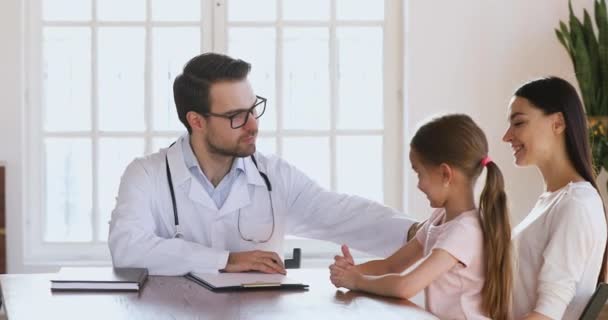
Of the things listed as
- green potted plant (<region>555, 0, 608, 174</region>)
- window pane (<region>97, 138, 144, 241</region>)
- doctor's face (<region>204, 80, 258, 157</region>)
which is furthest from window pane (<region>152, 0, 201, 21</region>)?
doctor's face (<region>204, 80, 258, 157</region>)

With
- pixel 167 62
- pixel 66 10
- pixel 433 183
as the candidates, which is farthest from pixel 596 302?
pixel 66 10

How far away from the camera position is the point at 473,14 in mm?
5629

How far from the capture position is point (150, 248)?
125 inches

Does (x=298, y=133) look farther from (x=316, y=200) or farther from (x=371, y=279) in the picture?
(x=371, y=279)

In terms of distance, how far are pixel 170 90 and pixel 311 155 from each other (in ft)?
2.60

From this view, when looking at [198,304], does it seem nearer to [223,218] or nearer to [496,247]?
[496,247]

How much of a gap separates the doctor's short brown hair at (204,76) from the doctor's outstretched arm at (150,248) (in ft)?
0.91

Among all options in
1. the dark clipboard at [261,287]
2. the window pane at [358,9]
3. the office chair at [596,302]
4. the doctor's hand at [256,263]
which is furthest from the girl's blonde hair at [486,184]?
the window pane at [358,9]

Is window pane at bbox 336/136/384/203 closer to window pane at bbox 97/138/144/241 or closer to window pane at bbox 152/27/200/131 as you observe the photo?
window pane at bbox 152/27/200/131

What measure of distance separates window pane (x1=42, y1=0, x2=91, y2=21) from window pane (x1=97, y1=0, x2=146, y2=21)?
65 mm

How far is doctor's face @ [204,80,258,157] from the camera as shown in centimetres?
340

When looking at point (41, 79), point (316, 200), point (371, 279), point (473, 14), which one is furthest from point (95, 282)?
point (473, 14)

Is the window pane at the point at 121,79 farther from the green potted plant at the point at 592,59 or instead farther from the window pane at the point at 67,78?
the green potted plant at the point at 592,59

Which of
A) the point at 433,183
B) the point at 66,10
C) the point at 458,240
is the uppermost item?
the point at 66,10
